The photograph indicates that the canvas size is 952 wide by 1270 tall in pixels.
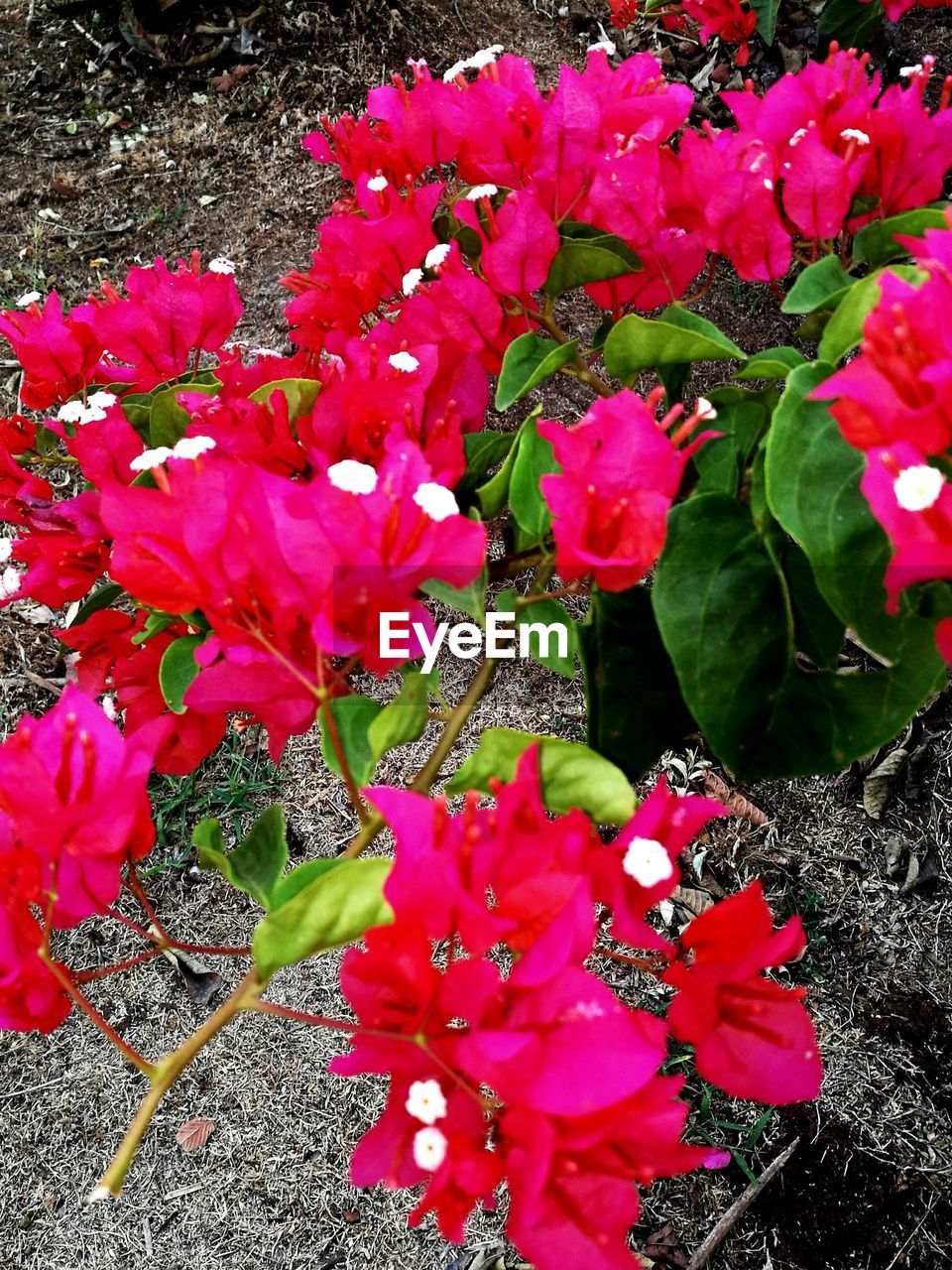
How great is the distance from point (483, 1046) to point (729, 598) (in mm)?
285

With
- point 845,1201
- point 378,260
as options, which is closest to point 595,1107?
point 378,260

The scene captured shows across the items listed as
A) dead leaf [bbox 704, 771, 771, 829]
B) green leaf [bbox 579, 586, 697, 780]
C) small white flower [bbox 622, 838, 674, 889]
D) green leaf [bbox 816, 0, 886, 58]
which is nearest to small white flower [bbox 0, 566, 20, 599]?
green leaf [bbox 579, 586, 697, 780]

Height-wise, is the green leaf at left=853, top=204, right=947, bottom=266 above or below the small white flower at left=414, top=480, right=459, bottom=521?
above

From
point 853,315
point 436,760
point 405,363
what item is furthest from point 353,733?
point 853,315

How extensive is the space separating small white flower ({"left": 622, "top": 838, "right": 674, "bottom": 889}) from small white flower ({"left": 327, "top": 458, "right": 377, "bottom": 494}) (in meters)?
0.24

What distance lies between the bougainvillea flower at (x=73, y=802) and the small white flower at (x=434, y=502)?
22 cm

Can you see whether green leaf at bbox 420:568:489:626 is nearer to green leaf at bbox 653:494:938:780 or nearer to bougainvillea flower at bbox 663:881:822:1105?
green leaf at bbox 653:494:938:780

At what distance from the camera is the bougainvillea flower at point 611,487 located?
0.56 metres

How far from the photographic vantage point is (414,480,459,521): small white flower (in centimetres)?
55

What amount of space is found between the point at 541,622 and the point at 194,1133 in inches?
33.8

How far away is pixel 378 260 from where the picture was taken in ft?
2.94

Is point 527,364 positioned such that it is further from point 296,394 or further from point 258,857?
point 258,857

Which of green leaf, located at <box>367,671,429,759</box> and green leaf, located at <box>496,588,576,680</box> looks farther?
green leaf, located at <box>496,588,576,680</box>

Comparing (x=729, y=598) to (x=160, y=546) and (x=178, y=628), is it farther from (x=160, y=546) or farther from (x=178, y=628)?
(x=178, y=628)
